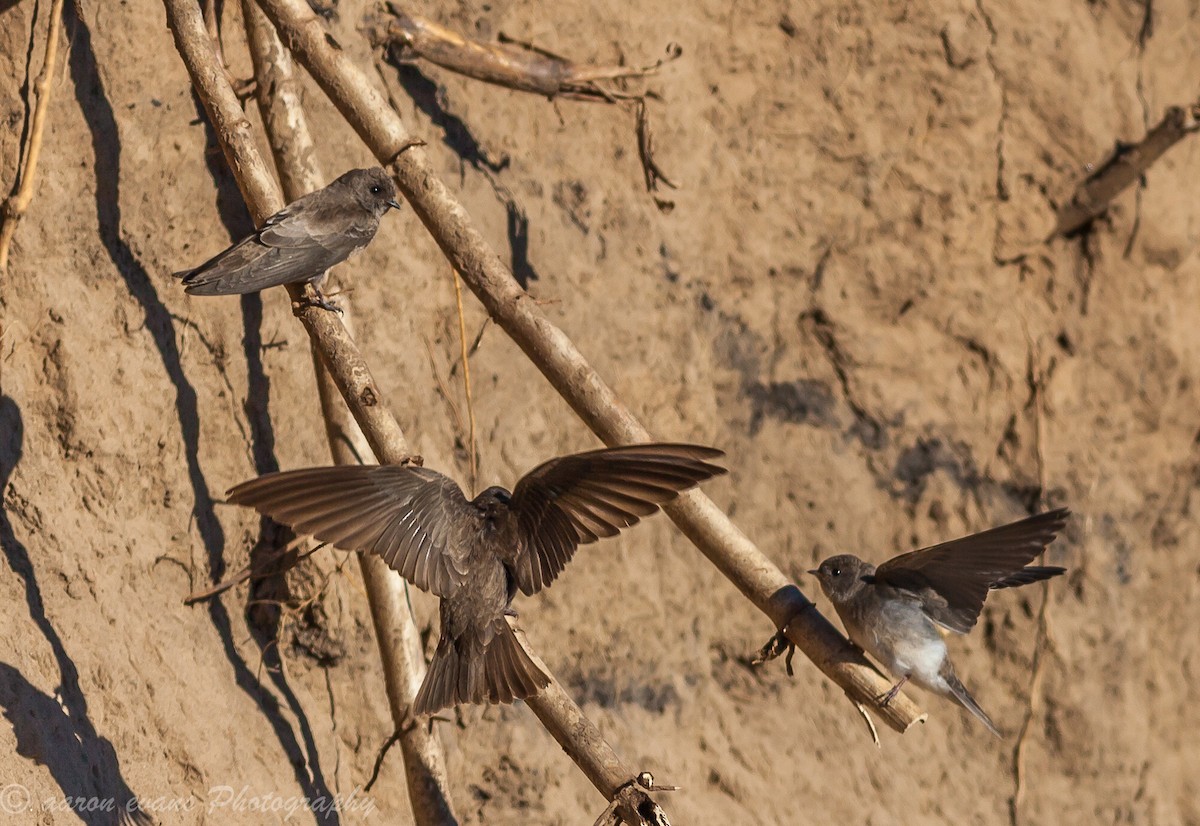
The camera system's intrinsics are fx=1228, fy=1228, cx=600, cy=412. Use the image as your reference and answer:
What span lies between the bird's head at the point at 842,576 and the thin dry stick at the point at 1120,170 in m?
3.23

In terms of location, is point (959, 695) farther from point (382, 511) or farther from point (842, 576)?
point (382, 511)

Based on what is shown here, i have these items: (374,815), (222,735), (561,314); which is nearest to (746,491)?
(561,314)

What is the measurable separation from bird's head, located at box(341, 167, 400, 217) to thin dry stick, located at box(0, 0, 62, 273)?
37.2 inches

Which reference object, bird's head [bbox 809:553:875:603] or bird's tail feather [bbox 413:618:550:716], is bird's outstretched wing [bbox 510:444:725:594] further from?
bird's head [bbox 809:553:875:603]

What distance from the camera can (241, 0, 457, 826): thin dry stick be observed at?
3.69m

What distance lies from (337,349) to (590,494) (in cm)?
76

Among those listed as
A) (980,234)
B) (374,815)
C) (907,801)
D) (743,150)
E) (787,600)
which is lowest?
(907,801)

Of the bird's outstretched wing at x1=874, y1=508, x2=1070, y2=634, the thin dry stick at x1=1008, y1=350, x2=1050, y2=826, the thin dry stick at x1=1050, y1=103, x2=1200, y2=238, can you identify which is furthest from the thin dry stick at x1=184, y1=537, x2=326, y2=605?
the thin dry stick at x1=1050, y1=103, x2=1200, y2=238

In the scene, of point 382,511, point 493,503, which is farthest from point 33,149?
point 493,503

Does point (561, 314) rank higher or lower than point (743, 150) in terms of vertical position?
lower

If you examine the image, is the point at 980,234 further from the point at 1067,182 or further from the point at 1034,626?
the point at 1034,626

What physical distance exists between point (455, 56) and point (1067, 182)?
3439 mm

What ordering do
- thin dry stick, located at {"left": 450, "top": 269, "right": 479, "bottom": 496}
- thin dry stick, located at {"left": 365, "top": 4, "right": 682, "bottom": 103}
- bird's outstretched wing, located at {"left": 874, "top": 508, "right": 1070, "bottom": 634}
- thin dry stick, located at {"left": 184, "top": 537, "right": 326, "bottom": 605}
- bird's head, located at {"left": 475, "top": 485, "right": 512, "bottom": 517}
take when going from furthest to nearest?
1. thin dry stick, located at {"left": 365, "top": 4, "right": 682, "bottom": 103}
2. thin dry stick, located at {"left": 450, "top": 269, "right": 479, "bottom": 496}
3. thin dry stick, located at {"left": 184, "top": 537, "right": 326, "bottom": 605}
4. bird's outstretched wing, located at {"left": 874, "top": 508, "right": 1070, "bottom": 634}
5. bird's head, located at {"left": 475, "top": 485, "right": 512, "bottom": 517}

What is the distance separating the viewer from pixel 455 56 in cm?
512
